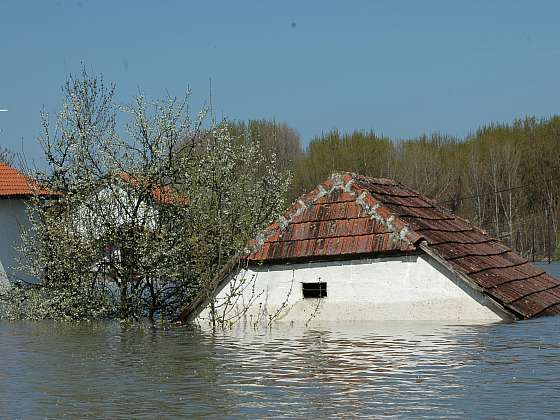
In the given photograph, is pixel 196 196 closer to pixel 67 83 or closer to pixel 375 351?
pixel 67 83

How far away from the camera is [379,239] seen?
64.5ft

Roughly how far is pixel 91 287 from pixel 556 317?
10.5 meters

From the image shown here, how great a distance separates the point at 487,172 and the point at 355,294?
56437 millimetres

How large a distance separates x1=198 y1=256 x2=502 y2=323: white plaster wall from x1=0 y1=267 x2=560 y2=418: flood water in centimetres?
27

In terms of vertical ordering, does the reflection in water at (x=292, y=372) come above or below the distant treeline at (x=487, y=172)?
below

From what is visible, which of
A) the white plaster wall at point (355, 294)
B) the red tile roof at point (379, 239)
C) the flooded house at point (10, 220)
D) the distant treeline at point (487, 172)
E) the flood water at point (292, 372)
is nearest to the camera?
the flood water at point (292, 372)

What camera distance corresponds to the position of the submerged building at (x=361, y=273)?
62.6 feet

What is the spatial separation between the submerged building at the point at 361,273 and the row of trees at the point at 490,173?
48.2m

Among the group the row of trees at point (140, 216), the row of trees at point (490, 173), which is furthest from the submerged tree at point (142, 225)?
the row of trees at point (490, 173)

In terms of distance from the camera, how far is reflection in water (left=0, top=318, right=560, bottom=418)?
40.0 feet

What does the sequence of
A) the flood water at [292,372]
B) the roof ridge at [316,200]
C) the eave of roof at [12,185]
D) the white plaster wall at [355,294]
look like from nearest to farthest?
the flood water at [292,372] → the white plaster wall at [355,294] → the roof ridge at [316,200] → the eave of roof at [12,185]

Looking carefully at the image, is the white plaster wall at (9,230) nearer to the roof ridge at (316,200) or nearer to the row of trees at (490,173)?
the roof ridge at (316,200)

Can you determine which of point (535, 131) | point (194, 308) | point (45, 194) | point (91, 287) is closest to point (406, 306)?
point (194, 308)

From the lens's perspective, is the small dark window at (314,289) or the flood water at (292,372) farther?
the small dark window at (314,289)
